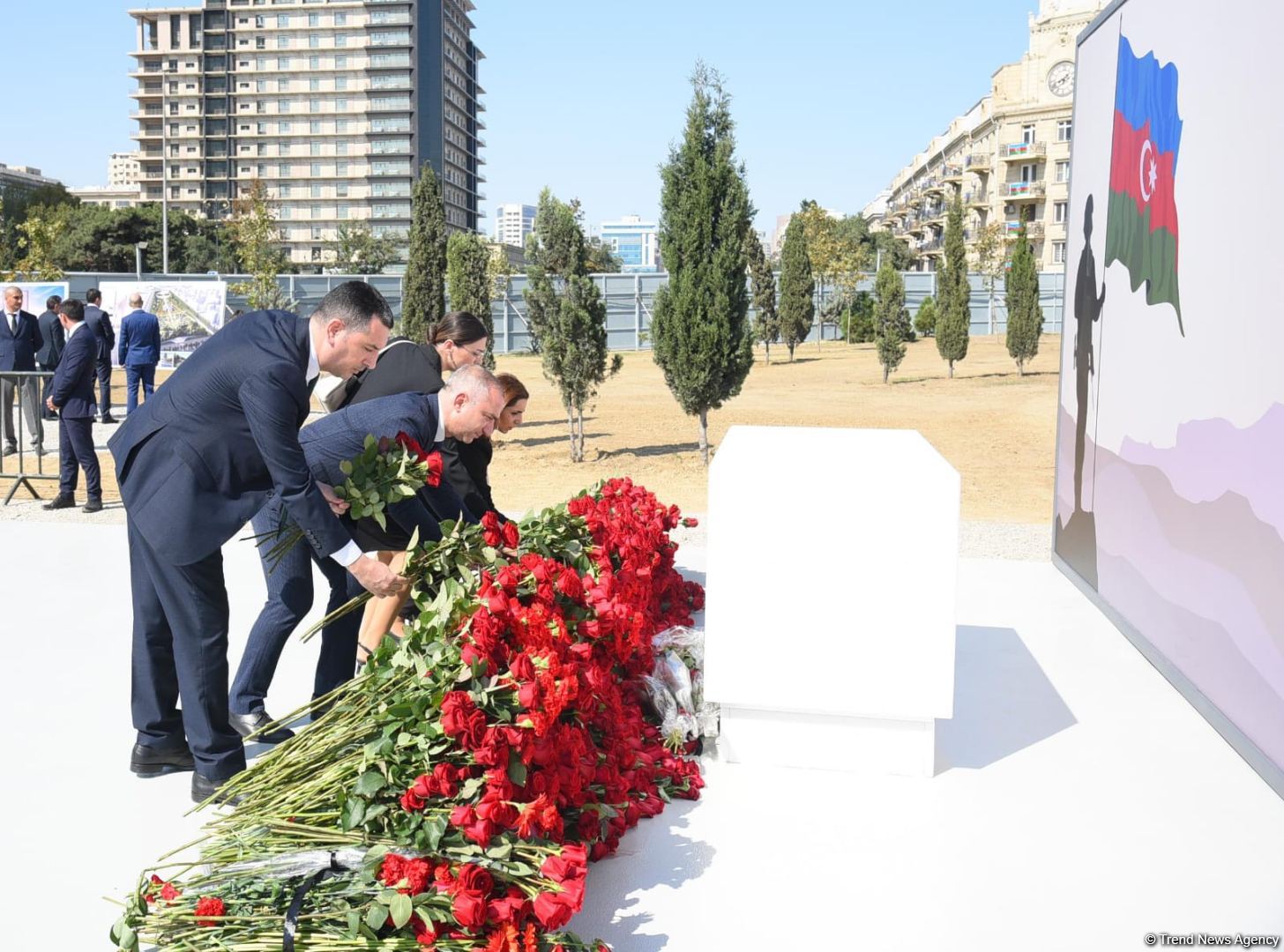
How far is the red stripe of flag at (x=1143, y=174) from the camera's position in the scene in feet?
17.6

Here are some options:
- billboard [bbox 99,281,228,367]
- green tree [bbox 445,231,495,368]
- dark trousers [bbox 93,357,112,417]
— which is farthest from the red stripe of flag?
billboard [bbox 99,281,228,367]

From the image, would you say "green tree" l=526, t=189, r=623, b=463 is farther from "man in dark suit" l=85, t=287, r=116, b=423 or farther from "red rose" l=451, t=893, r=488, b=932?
"red rose" l=451, t=893, r=488, b=932

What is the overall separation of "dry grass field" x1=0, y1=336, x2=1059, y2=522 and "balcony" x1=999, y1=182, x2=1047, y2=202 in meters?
33.9

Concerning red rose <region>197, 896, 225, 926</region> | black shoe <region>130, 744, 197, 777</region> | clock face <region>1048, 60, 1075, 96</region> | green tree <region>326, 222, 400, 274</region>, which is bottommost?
black shoe <region>130, 744, 197, 777</region>

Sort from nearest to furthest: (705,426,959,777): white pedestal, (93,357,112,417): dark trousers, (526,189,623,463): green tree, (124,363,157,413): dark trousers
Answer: (705,426,959,777): white pedestal, (526,189,623,463): green tree, (93,357,112,417): dark trousers, (124,363,157,413): dark trousers

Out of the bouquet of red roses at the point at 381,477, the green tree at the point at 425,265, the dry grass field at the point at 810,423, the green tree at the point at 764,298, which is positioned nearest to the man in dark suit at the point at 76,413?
the dry grass field at the point at 810,423

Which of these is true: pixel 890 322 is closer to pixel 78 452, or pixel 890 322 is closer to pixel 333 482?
pixel 78 452

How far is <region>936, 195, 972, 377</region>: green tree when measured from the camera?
27.9 meters

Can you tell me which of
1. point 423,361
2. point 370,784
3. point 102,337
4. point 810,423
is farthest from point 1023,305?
point 370,784

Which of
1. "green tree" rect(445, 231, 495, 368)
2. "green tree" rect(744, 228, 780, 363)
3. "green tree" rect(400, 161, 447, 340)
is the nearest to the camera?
"green tree" rect(445, 231, 495, 368)

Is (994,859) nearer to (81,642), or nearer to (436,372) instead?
(436,372)

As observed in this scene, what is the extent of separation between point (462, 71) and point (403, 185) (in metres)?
19.1

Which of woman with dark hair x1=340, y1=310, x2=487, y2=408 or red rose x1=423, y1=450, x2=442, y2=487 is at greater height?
woman with dark hair x1=340, y1=310, x2=487, y2=408

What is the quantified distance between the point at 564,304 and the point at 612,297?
24304 millimetres
